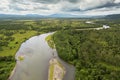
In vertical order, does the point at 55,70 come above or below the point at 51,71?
below

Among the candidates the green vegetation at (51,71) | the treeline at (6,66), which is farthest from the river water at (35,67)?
the treeline at (6,66)

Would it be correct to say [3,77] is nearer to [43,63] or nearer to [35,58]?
[43,63]

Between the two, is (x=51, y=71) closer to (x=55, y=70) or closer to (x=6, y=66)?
(x=55, y=70)

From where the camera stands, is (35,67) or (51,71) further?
(35,67)

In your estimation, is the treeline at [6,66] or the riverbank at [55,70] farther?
the treeline at [6,66]

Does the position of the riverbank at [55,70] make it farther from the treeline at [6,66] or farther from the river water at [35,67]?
the treeline at [6,66]

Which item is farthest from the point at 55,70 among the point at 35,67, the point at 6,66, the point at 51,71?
the point at 6,66

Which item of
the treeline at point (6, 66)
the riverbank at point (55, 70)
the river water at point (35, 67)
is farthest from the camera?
the river water at point (35, 67)

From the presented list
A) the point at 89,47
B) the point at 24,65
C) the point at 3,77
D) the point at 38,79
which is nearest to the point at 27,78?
the point at 38,79

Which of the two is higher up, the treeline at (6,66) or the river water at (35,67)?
the treeline at (6,66)
